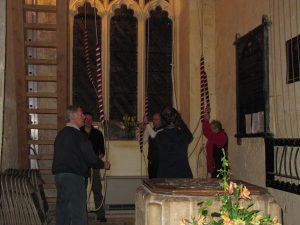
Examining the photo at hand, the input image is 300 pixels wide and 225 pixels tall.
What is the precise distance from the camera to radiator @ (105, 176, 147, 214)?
739cm

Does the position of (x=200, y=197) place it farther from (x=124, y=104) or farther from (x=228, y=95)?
(x=124, y=104)

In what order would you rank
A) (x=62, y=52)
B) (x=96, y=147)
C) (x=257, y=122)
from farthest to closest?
(x=96, y=147), (x=62, y=52), (x=257, y=122)

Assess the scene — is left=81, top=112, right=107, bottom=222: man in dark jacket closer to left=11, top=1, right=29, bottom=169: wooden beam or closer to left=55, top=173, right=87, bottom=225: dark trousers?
left=11, top=1, right=29, bottom=169: wooden beam

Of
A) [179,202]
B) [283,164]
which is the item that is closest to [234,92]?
[283,164]

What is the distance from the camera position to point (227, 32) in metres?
6.83

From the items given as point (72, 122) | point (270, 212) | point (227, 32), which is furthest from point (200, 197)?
point (227, 32)

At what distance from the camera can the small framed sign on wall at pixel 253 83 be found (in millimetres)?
5230

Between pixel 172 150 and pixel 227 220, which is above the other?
pixel 172 150

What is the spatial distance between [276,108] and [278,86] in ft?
0.73

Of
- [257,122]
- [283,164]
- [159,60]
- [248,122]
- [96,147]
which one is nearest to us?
[283,164]

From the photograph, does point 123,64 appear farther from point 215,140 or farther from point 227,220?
point 227,220

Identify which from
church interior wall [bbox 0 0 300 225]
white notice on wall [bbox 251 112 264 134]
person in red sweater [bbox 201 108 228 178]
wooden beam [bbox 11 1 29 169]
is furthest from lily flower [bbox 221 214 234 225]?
wooden beam [bbox 11 1 29 169]

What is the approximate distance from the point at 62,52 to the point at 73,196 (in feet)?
6.84

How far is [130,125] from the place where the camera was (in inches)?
314
